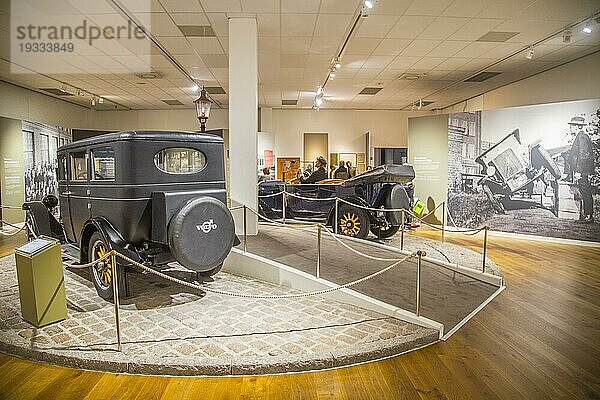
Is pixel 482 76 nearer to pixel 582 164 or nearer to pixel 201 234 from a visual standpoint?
pixel 582 164

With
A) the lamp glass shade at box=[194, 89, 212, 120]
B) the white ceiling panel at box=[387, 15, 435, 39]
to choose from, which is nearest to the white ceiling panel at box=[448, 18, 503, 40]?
the white ceiling panel at box=[387, 15, 435, 39]

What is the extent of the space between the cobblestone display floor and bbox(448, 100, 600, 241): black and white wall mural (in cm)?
746

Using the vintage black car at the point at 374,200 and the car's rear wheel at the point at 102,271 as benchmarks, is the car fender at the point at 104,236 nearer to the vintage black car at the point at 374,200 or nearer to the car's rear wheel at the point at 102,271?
the car's rear wheel at the point at 102,271

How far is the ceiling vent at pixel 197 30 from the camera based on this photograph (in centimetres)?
834

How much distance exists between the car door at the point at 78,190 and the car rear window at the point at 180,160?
42.8 inches

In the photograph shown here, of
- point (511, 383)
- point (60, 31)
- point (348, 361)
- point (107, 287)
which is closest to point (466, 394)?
point (511, 383)

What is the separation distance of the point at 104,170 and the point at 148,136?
87 cm

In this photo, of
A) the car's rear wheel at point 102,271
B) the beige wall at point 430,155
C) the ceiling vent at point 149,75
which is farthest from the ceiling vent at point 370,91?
the car's rear wheel at point 102,271

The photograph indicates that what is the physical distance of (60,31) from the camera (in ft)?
28.1

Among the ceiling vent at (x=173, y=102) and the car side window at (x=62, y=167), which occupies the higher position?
the ceiling vent at (x=173, y=102)

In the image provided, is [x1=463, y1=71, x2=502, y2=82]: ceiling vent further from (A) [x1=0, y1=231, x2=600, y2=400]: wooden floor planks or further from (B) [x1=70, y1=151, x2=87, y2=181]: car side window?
(B) [x1=70, y1=151, x2=87, y2=181]: car side window

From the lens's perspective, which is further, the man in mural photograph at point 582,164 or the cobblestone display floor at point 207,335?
the man in mural photograph at point 582,164

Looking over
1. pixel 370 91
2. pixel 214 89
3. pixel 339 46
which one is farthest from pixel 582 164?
pixel 214 89

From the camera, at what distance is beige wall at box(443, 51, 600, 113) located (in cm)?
1016
